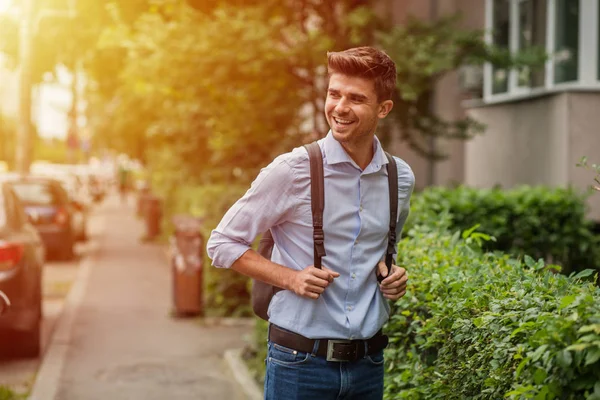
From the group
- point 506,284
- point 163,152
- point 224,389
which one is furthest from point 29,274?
point 163,152

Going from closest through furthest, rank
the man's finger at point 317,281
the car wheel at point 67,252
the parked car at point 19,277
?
the man's finger at point 317,281 → the parked car at point 19,277 → the car wheel at point 67,252

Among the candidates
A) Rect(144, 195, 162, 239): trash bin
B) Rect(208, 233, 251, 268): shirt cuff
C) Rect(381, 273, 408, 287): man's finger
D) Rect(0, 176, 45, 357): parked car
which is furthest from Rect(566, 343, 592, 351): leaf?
Rect(144, 195, 162, 239): trash bin

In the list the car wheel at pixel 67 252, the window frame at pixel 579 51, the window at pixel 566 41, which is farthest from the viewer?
the car wheel at pixel 67 252

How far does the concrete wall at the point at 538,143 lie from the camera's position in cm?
1120

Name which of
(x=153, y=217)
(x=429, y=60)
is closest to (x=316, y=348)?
(x=429, y=60)

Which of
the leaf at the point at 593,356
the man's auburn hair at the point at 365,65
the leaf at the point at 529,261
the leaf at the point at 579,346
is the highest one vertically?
the man's auburn hair at the point at 365,65

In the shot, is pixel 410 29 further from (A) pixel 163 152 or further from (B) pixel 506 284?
(A) pixel 163 152

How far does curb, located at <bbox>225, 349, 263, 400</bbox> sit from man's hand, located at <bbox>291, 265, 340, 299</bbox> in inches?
162

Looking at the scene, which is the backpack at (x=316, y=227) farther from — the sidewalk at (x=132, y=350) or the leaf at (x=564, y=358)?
the sidewalk at (x=132, y=350)

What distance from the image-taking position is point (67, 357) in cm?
874

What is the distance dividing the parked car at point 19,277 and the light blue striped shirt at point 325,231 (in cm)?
501

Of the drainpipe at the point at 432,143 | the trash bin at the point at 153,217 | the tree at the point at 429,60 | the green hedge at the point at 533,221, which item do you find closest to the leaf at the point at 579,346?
the green hedge at the point at 533,221

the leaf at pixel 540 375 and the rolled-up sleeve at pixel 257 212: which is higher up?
the rolled-up sleeve at pixel 257 212

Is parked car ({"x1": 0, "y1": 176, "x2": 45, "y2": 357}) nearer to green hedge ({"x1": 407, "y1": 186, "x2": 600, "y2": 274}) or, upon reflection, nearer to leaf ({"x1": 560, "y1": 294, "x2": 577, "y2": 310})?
green hedge ({"x1": 407, "y1": 186, "x2": 600, "y2": 274})
